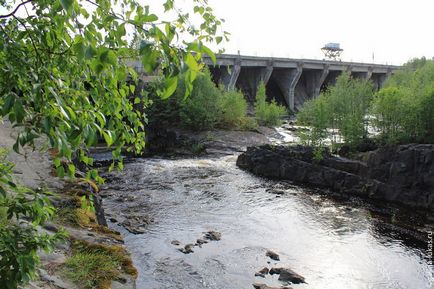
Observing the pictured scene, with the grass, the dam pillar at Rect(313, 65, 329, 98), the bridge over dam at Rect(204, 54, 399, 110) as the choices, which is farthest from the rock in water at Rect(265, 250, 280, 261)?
the dam pillar at Rect(313, 65, 329, 98)

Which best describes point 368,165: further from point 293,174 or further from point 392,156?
Result: point 293,174

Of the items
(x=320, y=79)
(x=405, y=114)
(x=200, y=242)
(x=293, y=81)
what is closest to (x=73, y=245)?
(x=200, y=242)

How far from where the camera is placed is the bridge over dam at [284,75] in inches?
2327

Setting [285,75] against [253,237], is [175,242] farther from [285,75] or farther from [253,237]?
[285,75]

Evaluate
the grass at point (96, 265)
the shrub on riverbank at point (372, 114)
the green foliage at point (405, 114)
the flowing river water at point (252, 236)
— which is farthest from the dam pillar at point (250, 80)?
the grass at point (96, 265)

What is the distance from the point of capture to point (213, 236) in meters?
15.8

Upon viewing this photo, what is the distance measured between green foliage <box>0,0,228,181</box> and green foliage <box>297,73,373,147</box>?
90.6ft

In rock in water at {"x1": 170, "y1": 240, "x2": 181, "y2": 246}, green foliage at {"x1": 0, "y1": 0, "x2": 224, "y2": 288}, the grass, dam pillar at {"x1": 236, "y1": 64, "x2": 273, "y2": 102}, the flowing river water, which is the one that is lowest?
the flowing river water

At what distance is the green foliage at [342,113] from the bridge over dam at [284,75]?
23.3 meters

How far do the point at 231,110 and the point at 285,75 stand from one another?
2745cm

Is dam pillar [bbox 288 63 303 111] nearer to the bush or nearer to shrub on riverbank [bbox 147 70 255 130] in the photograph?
shrub on riverbank [bbox 147 70 255 130]

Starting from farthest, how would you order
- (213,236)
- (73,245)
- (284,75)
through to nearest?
(284,75), (213,236), (73,245)

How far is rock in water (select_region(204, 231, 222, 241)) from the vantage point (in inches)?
619

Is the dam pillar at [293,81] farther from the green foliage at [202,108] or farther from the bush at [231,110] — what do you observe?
the green foliage at [202,108]
